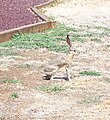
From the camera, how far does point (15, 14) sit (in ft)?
51.9

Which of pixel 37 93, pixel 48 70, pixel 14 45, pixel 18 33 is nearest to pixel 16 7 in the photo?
pixel 18 33

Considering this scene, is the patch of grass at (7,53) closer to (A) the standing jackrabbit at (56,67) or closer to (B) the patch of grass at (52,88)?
(A) the standing jackrabbit at (56,67)

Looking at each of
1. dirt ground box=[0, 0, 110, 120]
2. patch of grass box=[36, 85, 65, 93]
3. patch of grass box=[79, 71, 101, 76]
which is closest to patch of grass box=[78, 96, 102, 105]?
dirt ground box=[0, 0, 110, 120]

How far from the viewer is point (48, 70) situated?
9.50 meters

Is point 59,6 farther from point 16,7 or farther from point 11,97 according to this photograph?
point 11,97

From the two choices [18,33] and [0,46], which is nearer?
[0,46]

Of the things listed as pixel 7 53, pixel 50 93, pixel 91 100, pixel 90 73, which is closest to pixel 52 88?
pixel 50 93

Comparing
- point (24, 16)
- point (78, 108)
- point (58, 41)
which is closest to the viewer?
point (78, 108)

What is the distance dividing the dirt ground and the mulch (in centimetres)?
254

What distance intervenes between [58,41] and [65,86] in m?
4.18

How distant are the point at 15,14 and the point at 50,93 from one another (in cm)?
767

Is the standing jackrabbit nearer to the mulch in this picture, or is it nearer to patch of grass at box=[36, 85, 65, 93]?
patch of grass at box=[36, 85, 65, 93]

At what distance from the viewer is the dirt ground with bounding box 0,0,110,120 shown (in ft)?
24.4

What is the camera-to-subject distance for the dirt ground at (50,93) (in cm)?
745
